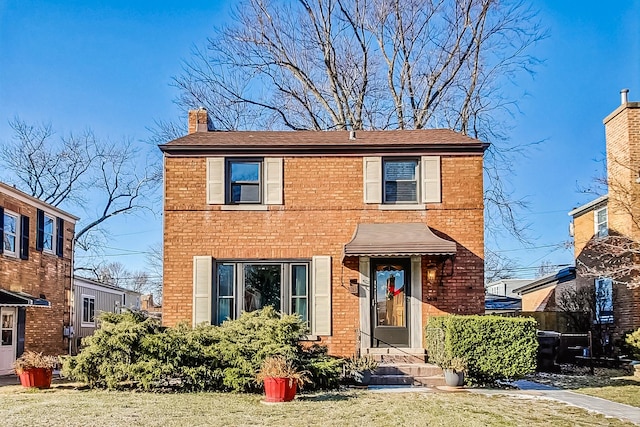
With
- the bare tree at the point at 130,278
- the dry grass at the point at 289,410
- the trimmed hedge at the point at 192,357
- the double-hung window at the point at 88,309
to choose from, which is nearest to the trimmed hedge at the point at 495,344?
the dry grass at the point at 289,410

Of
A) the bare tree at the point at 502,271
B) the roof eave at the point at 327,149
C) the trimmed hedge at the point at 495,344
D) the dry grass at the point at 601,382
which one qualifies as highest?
the roof eave at the point at 327,149

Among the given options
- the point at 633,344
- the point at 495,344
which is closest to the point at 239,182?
the point at 495,344

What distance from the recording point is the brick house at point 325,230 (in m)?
14.3

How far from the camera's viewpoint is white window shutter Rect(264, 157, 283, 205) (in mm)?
14617

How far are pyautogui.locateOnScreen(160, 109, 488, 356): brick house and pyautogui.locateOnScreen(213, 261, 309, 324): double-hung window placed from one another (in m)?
0.02

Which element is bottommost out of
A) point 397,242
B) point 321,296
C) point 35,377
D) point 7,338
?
point 35,377

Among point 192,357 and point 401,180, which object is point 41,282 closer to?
point 192,357

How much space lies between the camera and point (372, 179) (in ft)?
48.2

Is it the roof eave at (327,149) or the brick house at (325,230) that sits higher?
the roof eave at (327,149)

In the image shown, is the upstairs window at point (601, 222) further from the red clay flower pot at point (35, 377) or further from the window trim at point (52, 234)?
the window trim at point (52, 234)

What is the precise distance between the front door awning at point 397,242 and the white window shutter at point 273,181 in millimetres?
2012

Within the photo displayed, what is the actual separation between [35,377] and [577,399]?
1005 centimetres

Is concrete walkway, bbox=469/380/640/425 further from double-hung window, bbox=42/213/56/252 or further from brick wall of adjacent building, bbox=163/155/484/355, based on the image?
double-hung window, bbox=42/213/56/252

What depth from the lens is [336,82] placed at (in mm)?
27141
